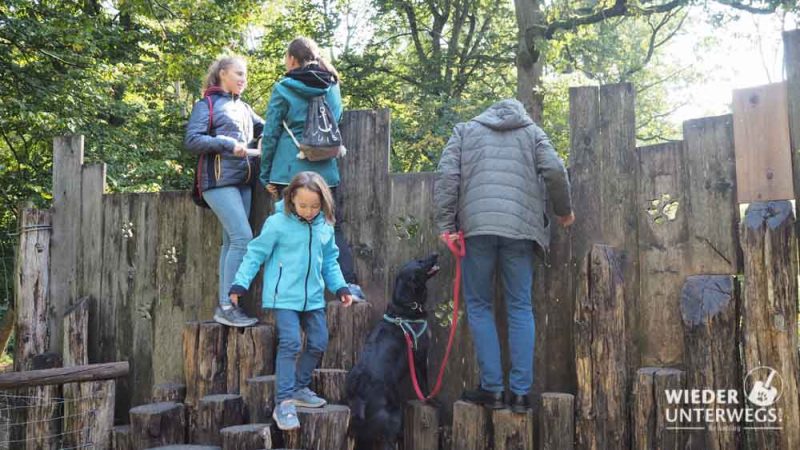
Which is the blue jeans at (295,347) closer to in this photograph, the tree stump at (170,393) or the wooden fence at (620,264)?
the wooden fence at (620,264)

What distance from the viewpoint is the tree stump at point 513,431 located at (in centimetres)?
419

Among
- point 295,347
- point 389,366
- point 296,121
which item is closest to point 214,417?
point 295,347

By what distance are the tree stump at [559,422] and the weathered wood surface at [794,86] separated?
196 centimetres

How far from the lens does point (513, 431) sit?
13.8 feet

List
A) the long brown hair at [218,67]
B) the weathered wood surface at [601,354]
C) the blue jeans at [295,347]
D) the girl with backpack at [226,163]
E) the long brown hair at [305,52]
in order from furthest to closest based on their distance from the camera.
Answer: the long brown hair at [218,67], the girl with backpack at [226,163], the long brown hair at [305,52], the blue jeans at [295,347], the weathered wood surface at [601,354]

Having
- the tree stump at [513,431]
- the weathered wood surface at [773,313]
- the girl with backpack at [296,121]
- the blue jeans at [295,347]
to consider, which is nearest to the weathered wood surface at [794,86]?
the weathered wood surface at [773,313]

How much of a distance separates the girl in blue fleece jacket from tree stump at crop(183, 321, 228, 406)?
859 mm

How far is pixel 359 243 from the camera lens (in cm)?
530

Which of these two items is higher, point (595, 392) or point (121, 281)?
point (121, 281)

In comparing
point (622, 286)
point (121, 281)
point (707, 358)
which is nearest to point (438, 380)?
point (622, 286)

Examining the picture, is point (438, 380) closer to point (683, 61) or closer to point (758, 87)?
point (758, 87)

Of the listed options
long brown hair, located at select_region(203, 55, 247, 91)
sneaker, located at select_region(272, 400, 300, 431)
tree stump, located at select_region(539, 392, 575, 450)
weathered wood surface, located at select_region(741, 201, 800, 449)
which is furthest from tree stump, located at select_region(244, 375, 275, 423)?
weathered wood surface, located at select_region(741, 201, 800, 449)

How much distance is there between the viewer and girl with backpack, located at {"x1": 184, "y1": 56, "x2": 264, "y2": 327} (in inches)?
207

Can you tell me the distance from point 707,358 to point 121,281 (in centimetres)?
492
